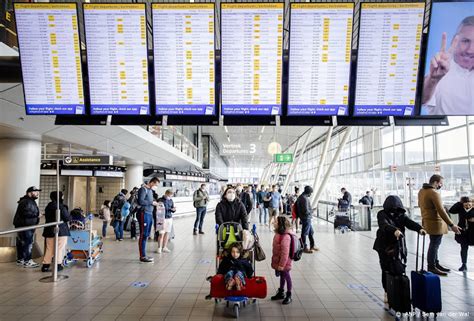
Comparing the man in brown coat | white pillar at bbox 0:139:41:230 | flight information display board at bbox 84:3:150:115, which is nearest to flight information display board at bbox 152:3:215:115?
flight information display board at bbox 84:3:150:115

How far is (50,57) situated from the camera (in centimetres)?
428

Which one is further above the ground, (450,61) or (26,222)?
(450,61)

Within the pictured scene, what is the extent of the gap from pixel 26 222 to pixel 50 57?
178 inches

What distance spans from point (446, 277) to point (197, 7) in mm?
6577

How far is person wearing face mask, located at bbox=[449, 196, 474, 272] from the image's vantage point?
650cm

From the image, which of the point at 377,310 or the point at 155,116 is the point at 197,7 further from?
the point at 377,310

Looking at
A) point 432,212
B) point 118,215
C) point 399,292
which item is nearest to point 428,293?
point 399,292

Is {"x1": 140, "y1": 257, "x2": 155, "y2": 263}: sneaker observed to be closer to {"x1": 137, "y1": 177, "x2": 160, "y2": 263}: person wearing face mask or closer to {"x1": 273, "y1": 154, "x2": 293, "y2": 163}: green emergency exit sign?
{"x1": 137, "y1": 177, "x2": 160, "y2": 263}: person wearing face mask

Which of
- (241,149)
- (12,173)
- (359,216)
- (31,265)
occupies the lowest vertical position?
(31,265)

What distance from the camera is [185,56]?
4266 millimetres

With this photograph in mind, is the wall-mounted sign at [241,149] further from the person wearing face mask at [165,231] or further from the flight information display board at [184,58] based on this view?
the flight information display board at [184,58]

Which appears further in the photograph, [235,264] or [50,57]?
[235,264]

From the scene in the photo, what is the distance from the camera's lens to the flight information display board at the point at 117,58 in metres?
4.14

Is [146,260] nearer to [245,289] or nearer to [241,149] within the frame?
[245,289]
